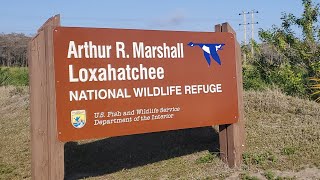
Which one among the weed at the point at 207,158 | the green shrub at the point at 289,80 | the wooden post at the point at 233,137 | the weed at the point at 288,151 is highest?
the green shrub at the point at 289,80

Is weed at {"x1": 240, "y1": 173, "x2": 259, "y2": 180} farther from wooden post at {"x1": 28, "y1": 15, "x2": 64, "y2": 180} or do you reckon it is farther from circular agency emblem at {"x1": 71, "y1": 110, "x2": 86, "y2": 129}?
wooden post at {"x1": 28, "y1": 15, "x2": 64, "y2": 180}

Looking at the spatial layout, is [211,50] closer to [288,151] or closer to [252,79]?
[288,151]

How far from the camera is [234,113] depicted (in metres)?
6.45

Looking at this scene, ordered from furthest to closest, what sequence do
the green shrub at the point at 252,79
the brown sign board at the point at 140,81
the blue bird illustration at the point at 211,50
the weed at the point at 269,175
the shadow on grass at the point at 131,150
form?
the green shrub at the point at 252,79
the shadow on grass at the point at 131,150
the blue bird illustration at the point at 211,50
the weed at the point at 269,175
the brown sign board at the point at 140,81

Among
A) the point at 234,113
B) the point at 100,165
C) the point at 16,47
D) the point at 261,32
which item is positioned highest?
the point at 16,47

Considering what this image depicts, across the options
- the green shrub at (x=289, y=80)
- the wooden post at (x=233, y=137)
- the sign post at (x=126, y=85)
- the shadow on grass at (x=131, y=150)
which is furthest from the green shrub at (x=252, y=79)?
the sign post at (x=126, y=85)

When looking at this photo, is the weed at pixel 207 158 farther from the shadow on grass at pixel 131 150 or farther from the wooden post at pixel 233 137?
the shadow on grass at pixel 131 150

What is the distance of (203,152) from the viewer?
703cm

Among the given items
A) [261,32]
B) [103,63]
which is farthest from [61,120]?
[261,32]

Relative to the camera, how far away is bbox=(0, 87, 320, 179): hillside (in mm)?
6234

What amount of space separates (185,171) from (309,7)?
755 centimetres

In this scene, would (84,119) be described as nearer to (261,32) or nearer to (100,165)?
(100,165)

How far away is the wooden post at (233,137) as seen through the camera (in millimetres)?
6402

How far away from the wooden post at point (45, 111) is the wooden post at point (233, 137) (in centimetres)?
234
